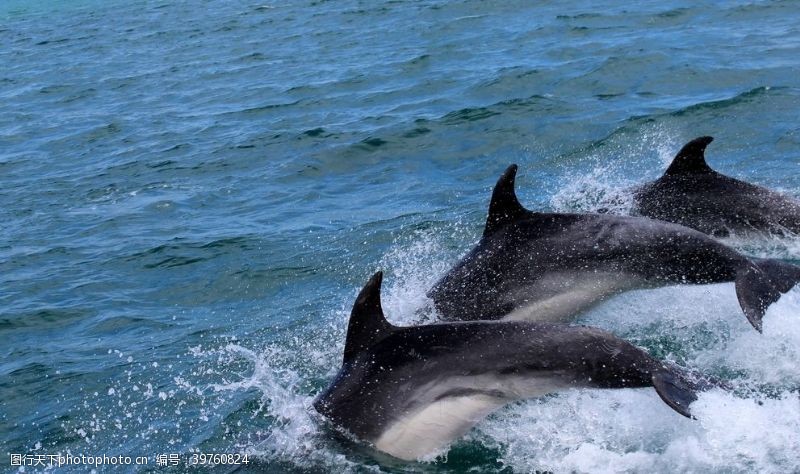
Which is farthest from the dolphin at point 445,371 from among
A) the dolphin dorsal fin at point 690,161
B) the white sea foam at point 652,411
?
the dolphin dorsal fin at point 690,161

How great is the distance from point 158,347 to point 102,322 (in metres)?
1.39

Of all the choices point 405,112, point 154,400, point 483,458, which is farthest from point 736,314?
point 405,112

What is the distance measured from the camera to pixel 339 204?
1499 cm

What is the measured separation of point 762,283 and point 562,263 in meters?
1.75

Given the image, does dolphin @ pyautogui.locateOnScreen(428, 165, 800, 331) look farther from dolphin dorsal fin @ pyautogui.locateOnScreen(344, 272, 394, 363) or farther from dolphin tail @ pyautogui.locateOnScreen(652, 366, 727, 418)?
dolphin tail @ pyautogui.locateOnScreen(652, 366, 727, 418)

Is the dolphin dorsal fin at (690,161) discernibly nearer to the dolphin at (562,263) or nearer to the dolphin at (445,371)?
the dolphin at (562,263)

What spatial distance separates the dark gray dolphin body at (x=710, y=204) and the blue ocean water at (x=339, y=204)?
0.33 metres

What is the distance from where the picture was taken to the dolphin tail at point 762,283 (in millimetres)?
8477

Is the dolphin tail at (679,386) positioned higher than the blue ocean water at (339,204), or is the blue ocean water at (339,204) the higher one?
the dolphin tail at (679,386)

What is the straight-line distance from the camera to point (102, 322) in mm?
11992

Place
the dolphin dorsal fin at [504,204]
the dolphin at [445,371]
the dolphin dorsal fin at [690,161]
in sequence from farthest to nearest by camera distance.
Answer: the dolphin dorsal fin at [690,161] → the dolphin dorsal fin at [504,204] → the dolphin at [445,371]

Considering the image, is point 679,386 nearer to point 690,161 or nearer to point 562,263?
point 562,263

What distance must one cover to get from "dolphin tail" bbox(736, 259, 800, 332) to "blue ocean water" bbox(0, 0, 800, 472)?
0.82 feet

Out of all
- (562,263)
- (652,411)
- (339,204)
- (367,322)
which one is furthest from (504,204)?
(339,204)
